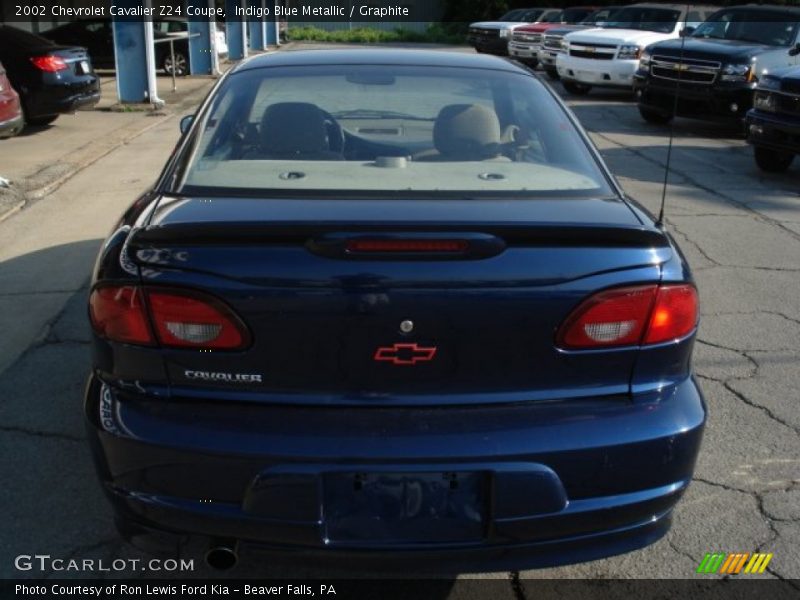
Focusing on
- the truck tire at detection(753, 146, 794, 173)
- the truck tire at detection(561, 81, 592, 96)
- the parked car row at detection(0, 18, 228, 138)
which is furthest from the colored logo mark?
the truck tire at detection(561, 81, 592, 96)

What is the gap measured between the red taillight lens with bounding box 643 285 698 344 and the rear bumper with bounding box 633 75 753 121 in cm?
1066

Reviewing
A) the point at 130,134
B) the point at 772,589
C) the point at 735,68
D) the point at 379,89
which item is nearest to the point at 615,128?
the point at 735,68

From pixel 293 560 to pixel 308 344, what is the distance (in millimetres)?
586

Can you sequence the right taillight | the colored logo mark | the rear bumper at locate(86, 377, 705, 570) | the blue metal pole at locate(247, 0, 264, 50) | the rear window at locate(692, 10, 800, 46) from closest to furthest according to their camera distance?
the rear bumper at locate(86, 377, 705, 570) < the right taillight < the colored logo mark < the rear window at locate(692, 10, 800, 46) < the blue metal pole at locate(247, 0, 264, 50)

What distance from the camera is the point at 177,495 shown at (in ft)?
7.47

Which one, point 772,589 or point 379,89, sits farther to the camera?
point 379,89

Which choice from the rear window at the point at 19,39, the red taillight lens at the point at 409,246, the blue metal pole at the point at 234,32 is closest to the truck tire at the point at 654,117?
the rear window at the point at 19,39

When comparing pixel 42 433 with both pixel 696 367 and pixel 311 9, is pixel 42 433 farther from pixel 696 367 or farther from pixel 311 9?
pixel 311 9

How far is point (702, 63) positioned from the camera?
1251 cm

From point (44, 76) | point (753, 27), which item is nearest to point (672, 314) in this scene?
point (44, 76)

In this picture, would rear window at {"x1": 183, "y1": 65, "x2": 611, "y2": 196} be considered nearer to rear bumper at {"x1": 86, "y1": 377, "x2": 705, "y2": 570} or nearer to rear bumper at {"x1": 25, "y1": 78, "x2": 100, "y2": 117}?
rear bumper at {"x1": 86, "y1": 377, "x2": 705, "y2": 570}

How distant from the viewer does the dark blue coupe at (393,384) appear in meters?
2.22

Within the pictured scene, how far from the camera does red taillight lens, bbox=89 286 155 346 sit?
7.55 feet

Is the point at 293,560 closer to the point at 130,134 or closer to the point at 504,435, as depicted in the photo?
the point at 504,435
